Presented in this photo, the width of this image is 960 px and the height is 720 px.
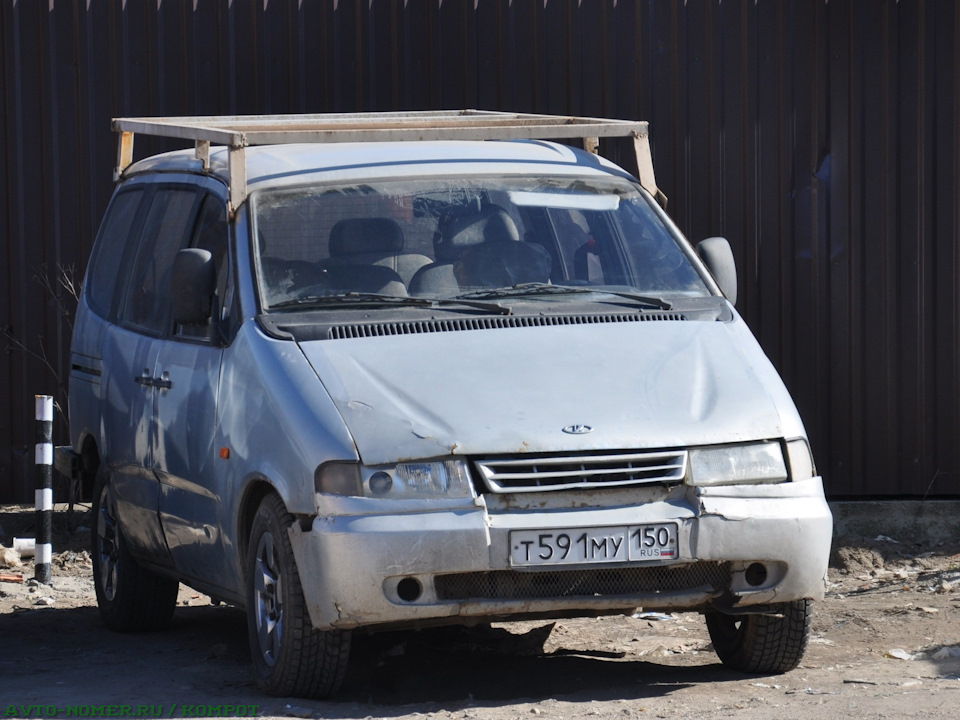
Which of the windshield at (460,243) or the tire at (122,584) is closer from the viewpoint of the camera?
the windshield at (460,243)

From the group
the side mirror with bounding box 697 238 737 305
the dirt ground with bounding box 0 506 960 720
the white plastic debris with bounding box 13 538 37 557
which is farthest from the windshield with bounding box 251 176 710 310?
the white plastic debris with bounding box 13 538 37 557

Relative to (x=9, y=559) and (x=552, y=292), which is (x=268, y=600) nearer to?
(x=552, y=292)

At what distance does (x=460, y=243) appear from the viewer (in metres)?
6.13

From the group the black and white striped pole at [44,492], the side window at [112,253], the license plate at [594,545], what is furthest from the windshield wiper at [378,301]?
the black and white striped pole at [44,492]

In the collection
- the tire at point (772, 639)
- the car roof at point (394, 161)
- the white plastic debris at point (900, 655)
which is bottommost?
the white plastic debris at point (900, 655)

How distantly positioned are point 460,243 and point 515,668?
1.58 m

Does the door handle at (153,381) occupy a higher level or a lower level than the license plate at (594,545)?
Answer: higher

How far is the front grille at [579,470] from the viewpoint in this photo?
5.07 metres

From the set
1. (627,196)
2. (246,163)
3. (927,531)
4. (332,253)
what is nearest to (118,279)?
(246,163)

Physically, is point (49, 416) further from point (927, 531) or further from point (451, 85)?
point (927, 531)

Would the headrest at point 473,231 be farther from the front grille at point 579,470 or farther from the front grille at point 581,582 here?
the front grille at point 581,582

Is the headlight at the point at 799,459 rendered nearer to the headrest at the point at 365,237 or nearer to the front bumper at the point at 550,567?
the front bumper at the point at 550,567

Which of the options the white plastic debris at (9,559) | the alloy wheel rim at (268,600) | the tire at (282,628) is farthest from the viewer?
the white plastic debris at (9,559)

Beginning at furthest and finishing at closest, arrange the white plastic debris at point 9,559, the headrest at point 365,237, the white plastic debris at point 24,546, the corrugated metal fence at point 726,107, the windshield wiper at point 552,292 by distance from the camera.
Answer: the corrugated metal fence at point 726,107
the white plastic debris at point 24,546
the white plastic debris at point 9,559
the headrest at point 365,237
the windshield wiper at point 552,292
